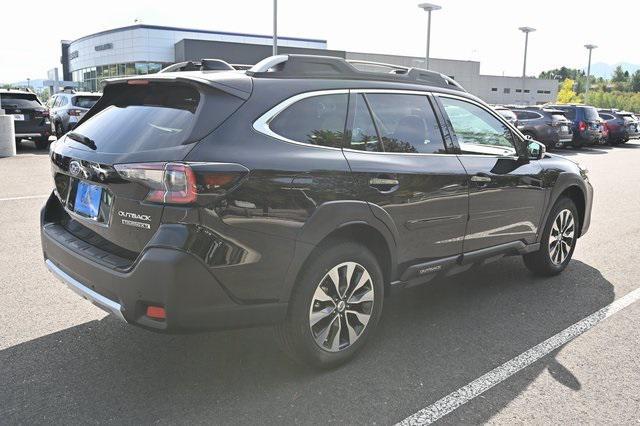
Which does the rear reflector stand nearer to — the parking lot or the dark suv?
the dark suv

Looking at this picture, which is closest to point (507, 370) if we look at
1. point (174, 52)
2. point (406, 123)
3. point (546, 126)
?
point (406, 123)

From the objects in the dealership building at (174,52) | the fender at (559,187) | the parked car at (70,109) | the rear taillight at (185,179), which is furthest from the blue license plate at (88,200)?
the dealership building at (174,52)

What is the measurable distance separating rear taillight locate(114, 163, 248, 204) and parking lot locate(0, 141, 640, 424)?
112 cm

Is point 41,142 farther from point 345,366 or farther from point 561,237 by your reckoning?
point 345,366

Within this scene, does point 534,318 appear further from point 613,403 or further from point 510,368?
point 613,403

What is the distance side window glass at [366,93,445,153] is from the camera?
3.66m

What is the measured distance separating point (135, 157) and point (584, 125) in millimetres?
22762

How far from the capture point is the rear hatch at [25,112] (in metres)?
15.9

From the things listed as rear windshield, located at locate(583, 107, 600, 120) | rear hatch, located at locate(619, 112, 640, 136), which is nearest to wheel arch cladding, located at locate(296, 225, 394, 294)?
rear windshield, located at locate(583, 107, 600, 120)

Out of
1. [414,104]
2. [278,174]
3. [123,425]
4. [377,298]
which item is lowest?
[123,425]

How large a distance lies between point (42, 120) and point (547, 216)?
1505cm

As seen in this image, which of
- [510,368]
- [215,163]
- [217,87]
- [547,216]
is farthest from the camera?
[547,216]

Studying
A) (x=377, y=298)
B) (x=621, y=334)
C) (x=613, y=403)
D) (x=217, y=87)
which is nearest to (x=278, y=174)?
(x=217, y=87)

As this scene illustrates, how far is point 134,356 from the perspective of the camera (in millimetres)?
3508
